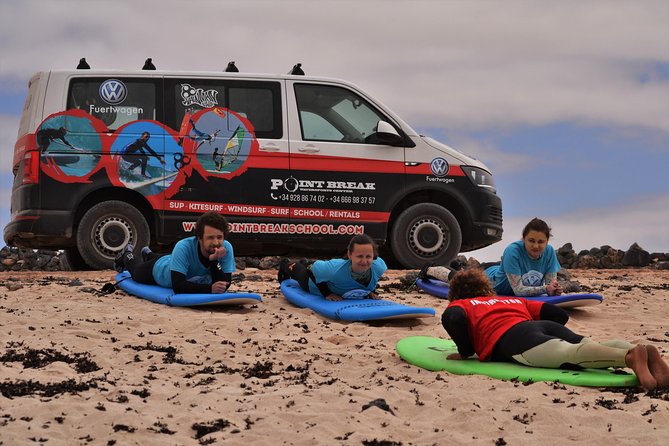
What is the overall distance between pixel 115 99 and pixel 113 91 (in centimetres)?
11

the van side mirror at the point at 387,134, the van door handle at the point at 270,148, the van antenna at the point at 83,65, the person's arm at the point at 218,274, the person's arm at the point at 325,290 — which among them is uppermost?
the van antenna at the point at 83,65

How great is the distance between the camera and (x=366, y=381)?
761cm

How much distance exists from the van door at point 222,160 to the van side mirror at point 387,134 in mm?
1257

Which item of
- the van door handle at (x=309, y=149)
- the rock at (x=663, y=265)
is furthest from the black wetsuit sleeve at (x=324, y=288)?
the rock at (x=663, y=265)

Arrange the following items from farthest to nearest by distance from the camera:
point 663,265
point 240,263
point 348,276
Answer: point 663,265 → point 240,263 → point 348,276

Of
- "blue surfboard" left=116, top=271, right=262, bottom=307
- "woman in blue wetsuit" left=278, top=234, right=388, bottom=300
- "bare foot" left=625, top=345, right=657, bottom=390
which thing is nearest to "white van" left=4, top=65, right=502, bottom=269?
"blue surfboard" left=116, top=271, right=262, bottom=307

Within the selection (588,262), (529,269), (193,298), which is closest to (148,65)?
(193,298)

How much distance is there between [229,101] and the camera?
13.8 meters

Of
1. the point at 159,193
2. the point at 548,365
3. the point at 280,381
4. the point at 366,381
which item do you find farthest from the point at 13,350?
the point at 159,193

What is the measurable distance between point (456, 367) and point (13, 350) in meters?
3.48

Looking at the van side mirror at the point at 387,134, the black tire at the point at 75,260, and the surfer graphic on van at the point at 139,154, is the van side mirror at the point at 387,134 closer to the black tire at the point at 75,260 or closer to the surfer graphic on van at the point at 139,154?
the surfer graphic on van at the point at 139,154

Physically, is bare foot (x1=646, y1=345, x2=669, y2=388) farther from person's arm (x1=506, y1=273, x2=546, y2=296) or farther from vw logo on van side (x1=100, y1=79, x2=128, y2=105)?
vw logo on van side (x1=100, y1=79, x2=128, y2=105)

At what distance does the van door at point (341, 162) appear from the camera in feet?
45.1

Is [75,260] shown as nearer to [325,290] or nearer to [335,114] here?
[335,114]
